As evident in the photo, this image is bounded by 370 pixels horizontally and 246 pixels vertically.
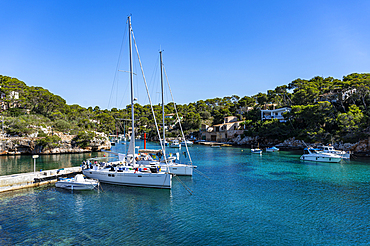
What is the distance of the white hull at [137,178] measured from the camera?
2223 cm

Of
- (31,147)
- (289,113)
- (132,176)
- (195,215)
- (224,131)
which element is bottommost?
(195,215)

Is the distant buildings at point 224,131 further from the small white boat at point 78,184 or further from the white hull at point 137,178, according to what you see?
the small white boat at point 78,184

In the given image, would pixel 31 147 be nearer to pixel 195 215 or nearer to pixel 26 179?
pixel 26 179

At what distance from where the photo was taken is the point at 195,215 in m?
16.3

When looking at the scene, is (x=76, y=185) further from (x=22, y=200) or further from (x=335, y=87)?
(x=335, y=87)

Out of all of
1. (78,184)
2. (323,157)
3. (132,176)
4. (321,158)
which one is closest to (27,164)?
(78,184)

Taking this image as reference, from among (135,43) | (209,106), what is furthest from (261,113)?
(135,43)

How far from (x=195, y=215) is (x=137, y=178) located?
28.3 feet

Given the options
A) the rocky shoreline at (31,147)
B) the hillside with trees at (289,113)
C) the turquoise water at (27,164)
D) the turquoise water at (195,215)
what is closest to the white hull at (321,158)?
the hillside with trees at (289,113)

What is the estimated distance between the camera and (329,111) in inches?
2267

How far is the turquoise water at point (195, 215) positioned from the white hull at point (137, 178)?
70cm

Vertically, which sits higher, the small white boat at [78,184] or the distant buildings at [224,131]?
the distant buildings at [224,131]

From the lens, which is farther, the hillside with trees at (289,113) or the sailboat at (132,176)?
the hillside with trees at (289,113)

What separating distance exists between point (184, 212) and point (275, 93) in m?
90.4
